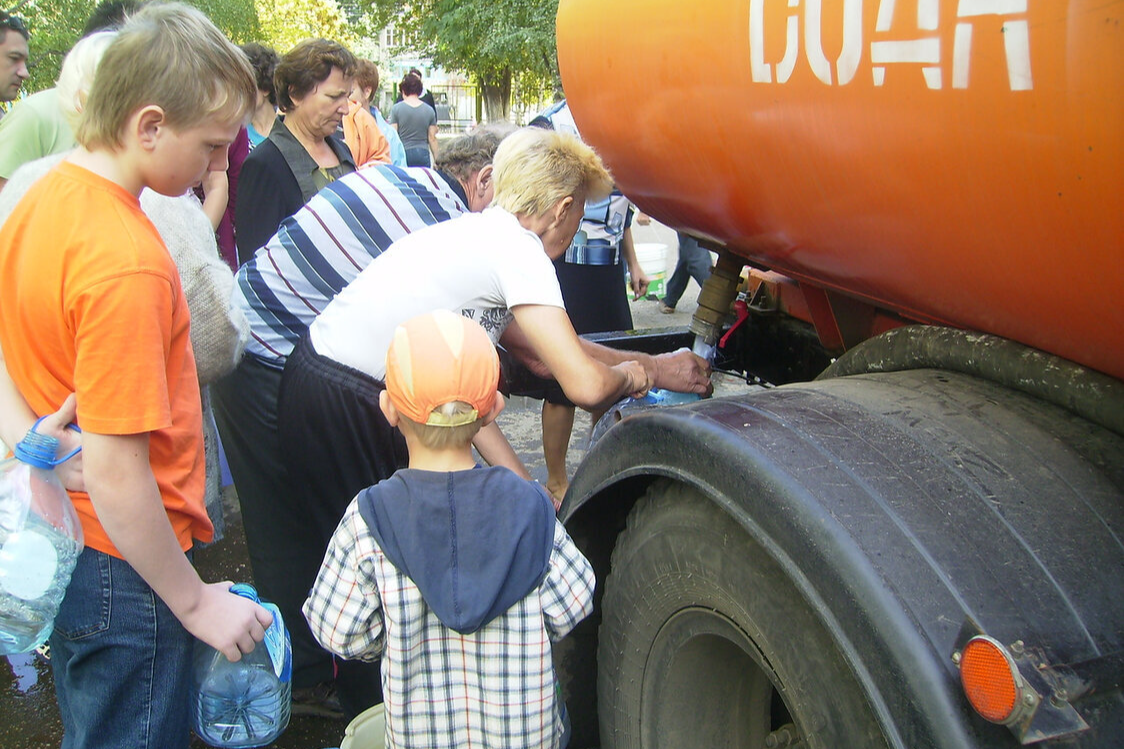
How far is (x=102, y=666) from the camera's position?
4.99 feet

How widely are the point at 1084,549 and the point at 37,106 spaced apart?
3.25 meters

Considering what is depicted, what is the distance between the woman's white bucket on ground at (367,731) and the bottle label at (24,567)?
0.76 m

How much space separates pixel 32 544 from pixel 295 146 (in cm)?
237

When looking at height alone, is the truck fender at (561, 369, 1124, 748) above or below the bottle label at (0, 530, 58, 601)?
above

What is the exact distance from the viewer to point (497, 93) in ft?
82.0

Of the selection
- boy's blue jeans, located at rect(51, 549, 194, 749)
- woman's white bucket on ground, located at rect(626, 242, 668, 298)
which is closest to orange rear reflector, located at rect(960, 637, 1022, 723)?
boy's blue jeans, located at rect(51, 549, 194, 749)

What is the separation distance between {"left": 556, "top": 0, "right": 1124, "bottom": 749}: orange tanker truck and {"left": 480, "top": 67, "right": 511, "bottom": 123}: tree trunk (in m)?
23.6

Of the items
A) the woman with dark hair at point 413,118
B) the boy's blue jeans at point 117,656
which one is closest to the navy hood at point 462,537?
the boy's blue jeans at point 117,656

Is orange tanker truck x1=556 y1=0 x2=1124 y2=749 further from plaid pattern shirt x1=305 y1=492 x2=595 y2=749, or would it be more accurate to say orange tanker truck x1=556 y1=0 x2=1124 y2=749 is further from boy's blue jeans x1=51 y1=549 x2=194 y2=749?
boy's blue jeans x1=51 y1=549 x2=194 y2=749

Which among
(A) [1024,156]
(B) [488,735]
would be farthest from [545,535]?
(A) [1024,156]

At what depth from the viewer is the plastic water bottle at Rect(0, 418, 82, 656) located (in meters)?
1.39

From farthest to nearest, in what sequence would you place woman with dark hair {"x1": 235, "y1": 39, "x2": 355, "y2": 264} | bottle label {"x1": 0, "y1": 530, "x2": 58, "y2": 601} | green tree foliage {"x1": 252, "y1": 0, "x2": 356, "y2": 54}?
green tree foliage {"x1": 252, "y1": 0, "x2": 356, "y2": 54}, woman with dark hair {"x1": 235, "y1": 39, "x2": 355, "y2": 264}, bottle label {"x1": 0, "y1": 530, "x2": 58, "y2": 601}

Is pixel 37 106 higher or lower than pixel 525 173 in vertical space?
higher

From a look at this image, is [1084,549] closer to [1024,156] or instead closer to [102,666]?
[1024,156]
